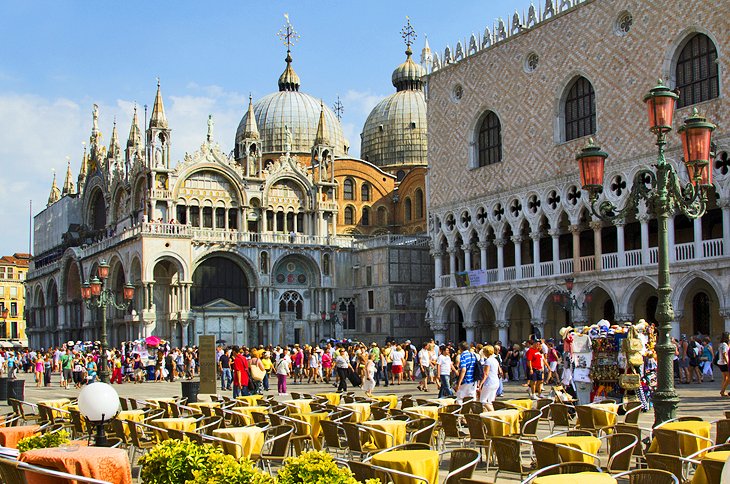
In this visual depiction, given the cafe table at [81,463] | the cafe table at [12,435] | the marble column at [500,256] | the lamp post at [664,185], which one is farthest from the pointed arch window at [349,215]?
the cafe table at [81,463]

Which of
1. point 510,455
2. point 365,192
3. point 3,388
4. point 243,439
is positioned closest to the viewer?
point 510,455

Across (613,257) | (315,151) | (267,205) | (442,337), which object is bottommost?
(442,337)

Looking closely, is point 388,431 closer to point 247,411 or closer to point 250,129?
point 247,411

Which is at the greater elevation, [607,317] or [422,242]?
[422,242]

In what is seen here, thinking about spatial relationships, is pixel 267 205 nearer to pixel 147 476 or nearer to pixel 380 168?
pixel 380 168

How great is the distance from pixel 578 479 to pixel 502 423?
3907 mm

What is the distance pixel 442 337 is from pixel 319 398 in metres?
26.1

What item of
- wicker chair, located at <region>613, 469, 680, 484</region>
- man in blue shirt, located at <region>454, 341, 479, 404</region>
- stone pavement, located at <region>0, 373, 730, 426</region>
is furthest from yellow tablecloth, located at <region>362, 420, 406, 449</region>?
stone pavement, located at <region>0, 373, 730, 426</region>

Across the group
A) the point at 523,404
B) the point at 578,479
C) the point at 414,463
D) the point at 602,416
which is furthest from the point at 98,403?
the point at 523,404

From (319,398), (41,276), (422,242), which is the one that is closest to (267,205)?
(422,242)

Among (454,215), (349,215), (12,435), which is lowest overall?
(12,435)

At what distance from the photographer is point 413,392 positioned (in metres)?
23.4

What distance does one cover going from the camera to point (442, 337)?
39.5 metres

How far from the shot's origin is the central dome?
2226 inches
